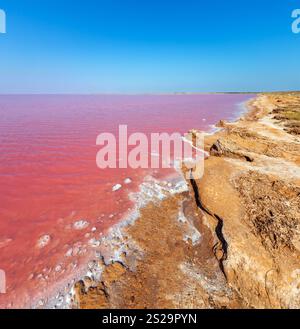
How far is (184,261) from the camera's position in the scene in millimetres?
4848

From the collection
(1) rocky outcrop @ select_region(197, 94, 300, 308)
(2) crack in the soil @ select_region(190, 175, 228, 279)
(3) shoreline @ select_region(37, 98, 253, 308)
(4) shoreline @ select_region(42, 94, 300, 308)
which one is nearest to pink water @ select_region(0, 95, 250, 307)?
(3) shoreline @ select_region(37, 98, 253, 308)

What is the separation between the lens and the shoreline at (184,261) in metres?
3.94

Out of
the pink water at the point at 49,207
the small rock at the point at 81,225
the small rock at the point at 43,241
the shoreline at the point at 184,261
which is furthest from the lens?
the small rock at the point at 81,225

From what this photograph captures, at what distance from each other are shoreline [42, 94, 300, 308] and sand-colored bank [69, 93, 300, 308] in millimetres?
18

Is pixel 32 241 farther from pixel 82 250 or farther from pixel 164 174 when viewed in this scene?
pixel 164 174

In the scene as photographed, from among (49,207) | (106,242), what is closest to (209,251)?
(106,242)

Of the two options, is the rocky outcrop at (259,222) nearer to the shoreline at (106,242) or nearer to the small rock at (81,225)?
the shoreline at (106,242)

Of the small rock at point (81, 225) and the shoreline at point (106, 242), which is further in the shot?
the small rock at point (81, 225)

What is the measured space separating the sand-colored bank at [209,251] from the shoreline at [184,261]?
0.02 m

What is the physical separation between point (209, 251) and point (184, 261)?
0.73 metres

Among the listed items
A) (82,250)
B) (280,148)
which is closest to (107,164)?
(82,250)

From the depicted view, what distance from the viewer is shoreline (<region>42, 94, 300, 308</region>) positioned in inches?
155

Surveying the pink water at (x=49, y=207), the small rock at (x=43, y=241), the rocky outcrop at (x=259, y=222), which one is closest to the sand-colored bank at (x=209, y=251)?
the rocky outcrop at (x=259, y=222)

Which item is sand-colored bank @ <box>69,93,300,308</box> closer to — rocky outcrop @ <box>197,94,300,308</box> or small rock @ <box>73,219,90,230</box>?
rocky outcrop @ <box>197,94,300,308</box>
